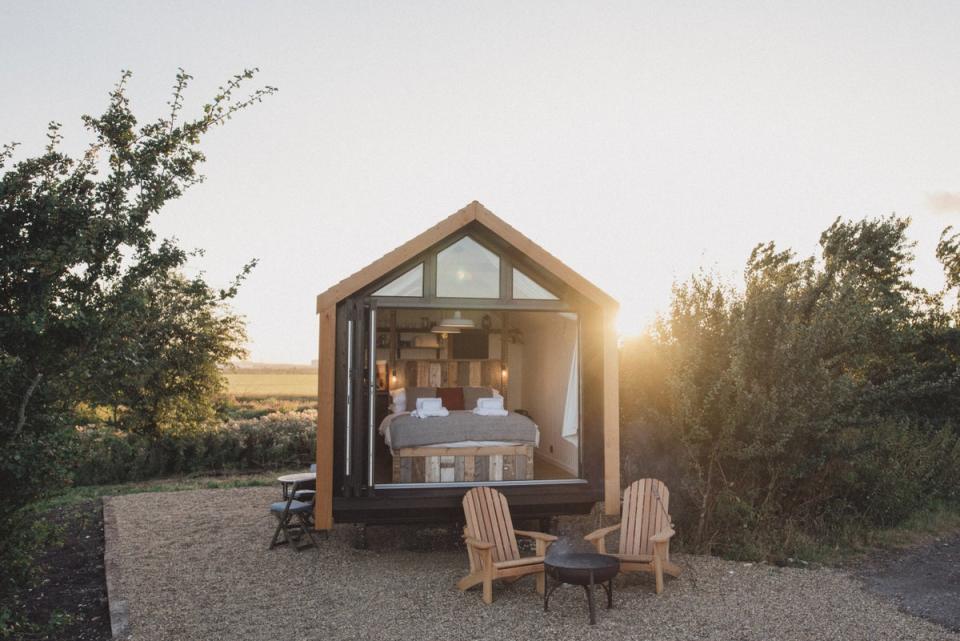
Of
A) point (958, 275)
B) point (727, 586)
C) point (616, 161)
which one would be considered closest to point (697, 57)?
point (616, 161)

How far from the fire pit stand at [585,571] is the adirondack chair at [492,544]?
338 millimetres

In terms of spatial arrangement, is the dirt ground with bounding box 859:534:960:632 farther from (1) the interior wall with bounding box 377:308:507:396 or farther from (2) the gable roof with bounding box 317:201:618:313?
(1) the interior wall with bounding box 377:308:507:396

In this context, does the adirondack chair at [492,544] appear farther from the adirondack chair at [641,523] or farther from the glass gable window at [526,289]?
the glass gable window at [526,289]

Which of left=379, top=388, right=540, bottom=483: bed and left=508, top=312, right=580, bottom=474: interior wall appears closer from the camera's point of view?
left=379, top=388, right=540, bottom=483: bed

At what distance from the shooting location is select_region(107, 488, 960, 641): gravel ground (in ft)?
18.7

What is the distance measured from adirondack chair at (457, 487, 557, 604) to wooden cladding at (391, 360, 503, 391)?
5092 millimetres

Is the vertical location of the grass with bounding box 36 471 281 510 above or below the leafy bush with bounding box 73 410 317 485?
below

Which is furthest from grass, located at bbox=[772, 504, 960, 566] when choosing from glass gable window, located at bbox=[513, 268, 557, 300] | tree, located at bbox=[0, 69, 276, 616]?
tree, located at bbox=[0, 69, 276, 616]

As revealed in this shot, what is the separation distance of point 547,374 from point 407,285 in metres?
4.13

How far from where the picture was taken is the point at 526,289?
8.12 meters

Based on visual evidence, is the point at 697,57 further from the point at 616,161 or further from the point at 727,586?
the point at 727,586

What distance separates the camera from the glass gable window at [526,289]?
8078 millimetres

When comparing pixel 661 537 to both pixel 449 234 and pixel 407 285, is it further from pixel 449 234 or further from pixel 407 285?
pixel 449 234

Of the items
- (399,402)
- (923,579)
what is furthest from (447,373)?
(923,579)
